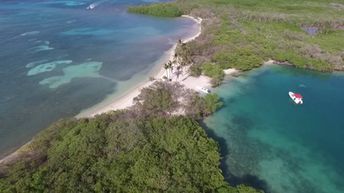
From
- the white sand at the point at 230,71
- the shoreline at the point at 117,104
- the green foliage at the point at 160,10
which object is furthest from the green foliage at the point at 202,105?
the green foliage at the point at 160,10

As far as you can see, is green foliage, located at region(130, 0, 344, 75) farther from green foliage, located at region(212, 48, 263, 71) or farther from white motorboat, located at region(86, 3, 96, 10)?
A: white motorboat, located at region(86, 3, 96, 10)

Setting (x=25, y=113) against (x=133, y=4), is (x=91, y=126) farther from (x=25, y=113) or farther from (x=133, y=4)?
(x=133, y=4)

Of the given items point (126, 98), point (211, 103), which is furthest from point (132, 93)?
point (211, 103)

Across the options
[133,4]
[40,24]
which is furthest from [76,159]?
[133,4]

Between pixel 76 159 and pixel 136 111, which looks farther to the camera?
pixel 136 111

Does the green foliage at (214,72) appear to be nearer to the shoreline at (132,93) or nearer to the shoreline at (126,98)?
the shoreline at (132,93)
